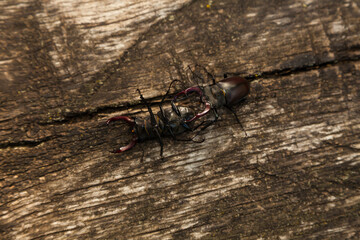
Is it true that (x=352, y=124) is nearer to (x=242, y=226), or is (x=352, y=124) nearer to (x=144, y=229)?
(x=242, y=226)

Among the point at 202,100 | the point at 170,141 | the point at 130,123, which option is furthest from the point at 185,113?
the point at 130,123

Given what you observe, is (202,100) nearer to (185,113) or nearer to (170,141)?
(185,113)

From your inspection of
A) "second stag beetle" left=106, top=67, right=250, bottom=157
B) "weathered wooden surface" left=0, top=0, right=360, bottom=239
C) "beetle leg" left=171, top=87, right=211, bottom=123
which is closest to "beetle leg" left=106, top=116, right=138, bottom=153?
"second stag beetle" left=106, top=67, right=250, bottom=157

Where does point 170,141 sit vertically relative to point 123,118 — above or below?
below

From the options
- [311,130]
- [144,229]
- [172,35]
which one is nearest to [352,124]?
[311,130]

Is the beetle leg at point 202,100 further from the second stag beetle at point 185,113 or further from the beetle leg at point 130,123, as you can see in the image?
the beetle leg at point 130,123

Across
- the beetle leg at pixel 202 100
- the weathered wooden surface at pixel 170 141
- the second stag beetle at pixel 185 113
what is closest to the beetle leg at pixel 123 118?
the second stag beetle at pixel 185 113
